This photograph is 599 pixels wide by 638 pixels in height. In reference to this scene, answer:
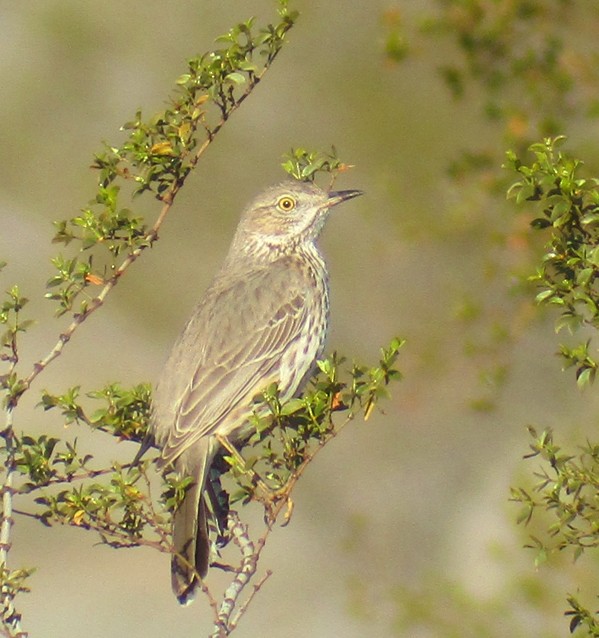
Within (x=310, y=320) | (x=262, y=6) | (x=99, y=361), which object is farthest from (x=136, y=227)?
(x=262, y=6)

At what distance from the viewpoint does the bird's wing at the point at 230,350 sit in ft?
20.6

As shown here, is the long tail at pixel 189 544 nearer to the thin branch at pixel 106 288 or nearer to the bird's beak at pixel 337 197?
the thin branch at pixel 106 288

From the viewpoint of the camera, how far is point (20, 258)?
18.7m

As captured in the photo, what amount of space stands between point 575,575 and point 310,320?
2.27m

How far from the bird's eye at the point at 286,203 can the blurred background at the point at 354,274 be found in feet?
3.32

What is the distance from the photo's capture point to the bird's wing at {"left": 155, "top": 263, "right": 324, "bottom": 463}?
20.6 ft

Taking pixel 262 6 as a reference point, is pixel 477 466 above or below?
below

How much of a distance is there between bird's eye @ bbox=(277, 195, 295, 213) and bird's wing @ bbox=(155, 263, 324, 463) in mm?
447

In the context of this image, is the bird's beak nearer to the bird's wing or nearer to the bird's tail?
the bird's wing

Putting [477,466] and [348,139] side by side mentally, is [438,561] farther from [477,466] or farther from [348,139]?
[348,139]

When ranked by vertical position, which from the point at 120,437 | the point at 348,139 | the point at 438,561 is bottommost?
the point at 120,437

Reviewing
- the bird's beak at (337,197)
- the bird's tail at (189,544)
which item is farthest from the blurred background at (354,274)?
the bird's tail at (189,544)

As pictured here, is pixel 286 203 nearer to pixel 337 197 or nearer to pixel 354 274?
pixel 337 197

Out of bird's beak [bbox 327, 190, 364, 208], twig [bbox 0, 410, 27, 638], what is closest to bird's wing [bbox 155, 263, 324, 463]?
bird's beak [bbox 327, 190, 364, 208]
